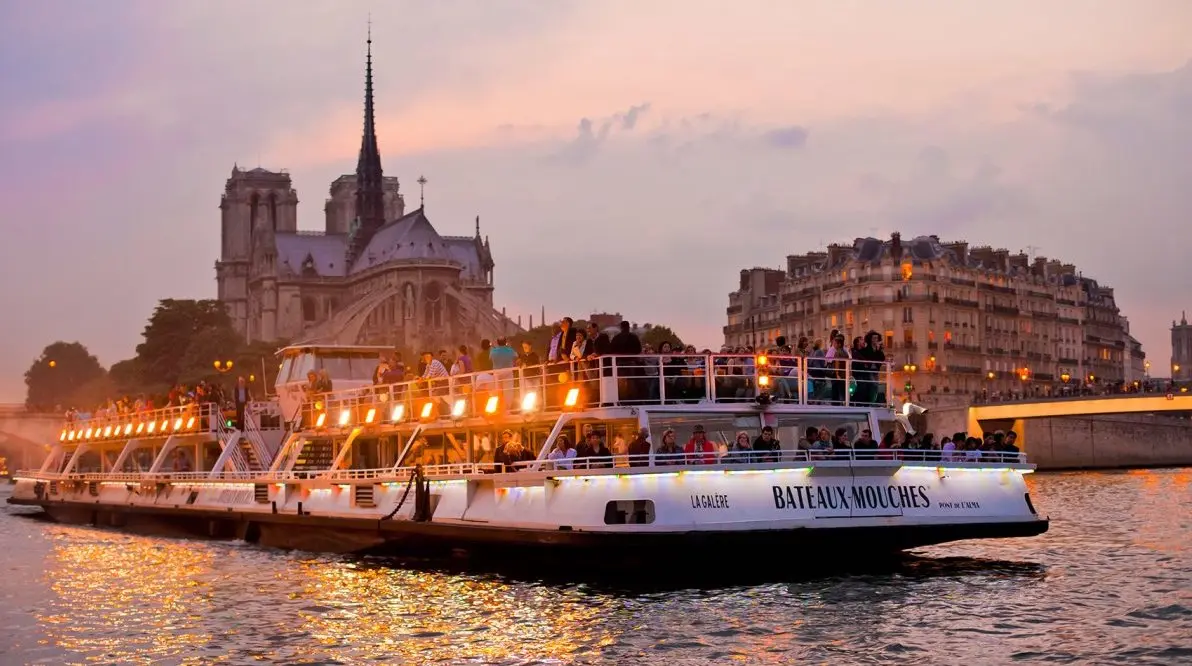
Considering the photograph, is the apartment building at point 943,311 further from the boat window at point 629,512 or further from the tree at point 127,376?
the boat window at point 629,512

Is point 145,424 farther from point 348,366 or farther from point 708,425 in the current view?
point 708,425

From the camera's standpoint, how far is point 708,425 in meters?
27.8

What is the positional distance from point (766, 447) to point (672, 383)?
1922 millimetres

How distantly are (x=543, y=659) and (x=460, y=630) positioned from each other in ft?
8.48

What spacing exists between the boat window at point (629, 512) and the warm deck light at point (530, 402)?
361 cm

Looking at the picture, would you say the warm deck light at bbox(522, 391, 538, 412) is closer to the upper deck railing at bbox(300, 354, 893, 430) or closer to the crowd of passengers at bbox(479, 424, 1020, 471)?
the upper deck railing at bbox(300, 354, 893, 430)

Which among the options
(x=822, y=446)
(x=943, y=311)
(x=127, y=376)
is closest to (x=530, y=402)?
(x=822, y=446)

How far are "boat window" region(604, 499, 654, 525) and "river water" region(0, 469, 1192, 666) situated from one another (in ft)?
3.05

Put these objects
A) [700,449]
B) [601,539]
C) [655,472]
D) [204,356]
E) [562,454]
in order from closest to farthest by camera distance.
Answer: [655,472] < [601,539] < [700,449] < [562,454] < [204,356]

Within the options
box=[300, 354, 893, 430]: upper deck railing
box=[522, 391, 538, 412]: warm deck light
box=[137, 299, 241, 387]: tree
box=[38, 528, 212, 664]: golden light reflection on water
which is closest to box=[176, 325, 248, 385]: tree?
box=[137, 299, 241, 387]: tree

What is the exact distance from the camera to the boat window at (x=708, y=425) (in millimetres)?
27266

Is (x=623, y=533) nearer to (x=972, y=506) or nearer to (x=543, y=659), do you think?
(x=543, y=659)

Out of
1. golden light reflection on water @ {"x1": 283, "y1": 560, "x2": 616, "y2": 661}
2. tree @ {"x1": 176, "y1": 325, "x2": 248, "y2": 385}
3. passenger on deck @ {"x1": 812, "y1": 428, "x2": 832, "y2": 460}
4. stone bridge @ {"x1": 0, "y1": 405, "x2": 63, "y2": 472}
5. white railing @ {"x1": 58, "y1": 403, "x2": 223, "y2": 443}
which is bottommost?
golden light reflection on water @ {"x1": 283, "y1": 560, "x2": 616, "y2": 661}

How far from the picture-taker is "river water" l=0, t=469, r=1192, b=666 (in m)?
21.4
